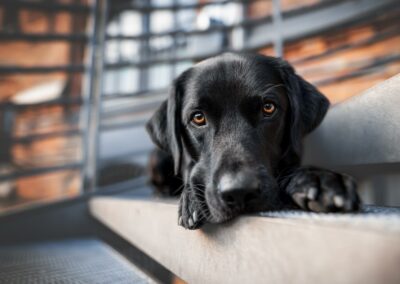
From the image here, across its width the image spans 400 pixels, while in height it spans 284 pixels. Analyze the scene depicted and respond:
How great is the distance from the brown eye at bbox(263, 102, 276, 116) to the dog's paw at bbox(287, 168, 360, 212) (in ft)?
1.76

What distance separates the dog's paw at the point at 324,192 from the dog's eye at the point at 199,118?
0.72 m

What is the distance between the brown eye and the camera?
1.81 meters

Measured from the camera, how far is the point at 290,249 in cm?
80

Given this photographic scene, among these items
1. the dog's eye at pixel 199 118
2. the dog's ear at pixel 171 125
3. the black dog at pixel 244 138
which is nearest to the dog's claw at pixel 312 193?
the black dog at pixel 244 138

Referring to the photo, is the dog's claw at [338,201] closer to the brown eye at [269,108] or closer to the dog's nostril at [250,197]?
the dog's nostril at [250,197]

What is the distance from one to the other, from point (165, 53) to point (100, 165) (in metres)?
1.55

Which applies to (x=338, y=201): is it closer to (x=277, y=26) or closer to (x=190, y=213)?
(x=190, y=213)

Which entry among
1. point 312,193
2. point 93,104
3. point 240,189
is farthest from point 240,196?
point 93,104

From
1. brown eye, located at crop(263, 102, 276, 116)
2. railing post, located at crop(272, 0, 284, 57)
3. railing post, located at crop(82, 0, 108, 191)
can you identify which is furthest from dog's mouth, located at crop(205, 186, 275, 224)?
railing post, located at crop(82, 0, 108, 191)

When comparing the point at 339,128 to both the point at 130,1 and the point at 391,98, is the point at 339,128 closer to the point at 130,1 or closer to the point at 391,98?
the point at 391,98

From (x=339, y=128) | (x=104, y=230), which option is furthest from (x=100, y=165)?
(x=339, y=128)

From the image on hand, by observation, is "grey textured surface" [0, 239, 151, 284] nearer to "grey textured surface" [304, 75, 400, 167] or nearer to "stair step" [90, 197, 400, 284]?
"stair step" [90, 197, 400, 284]

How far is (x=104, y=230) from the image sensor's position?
3883 millimetres

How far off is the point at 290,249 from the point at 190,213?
0.73 metres
